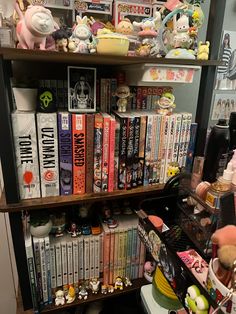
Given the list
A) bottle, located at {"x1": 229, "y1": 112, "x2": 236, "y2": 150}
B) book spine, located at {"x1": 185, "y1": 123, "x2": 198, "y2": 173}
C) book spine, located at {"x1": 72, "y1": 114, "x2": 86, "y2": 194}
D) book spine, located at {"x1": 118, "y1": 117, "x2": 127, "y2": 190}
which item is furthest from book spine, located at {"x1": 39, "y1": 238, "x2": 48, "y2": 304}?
bottle, located at {"x1": 229, "y1": 112, "x2": 236, "y2": 150}

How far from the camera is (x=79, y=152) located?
2.56 ft

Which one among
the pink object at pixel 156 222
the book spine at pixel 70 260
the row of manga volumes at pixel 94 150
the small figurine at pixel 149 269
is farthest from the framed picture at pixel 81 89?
the small figurine at pixel 149 269

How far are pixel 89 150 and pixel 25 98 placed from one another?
24 cm

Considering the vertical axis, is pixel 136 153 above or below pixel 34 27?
below

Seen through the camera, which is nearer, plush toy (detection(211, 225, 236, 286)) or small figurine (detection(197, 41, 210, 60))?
plush toy (detection(211, 225, 236, 286))

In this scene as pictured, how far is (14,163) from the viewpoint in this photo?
704 millimetres

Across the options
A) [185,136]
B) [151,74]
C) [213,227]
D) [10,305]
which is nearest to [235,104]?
[185,136]

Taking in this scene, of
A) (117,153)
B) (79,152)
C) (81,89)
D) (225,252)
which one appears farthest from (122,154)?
(225,252)

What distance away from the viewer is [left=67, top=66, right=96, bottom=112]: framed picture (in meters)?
0.75

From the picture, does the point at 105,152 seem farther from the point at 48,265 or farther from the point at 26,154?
the point at 48,265

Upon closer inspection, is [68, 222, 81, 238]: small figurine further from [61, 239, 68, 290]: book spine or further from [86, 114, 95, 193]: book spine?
[86, 114, 95, 193]: book spine

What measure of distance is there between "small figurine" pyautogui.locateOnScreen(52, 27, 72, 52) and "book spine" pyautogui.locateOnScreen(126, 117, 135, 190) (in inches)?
11.1

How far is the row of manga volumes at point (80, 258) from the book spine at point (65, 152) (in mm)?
213

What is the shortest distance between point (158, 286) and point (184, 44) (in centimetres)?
81
